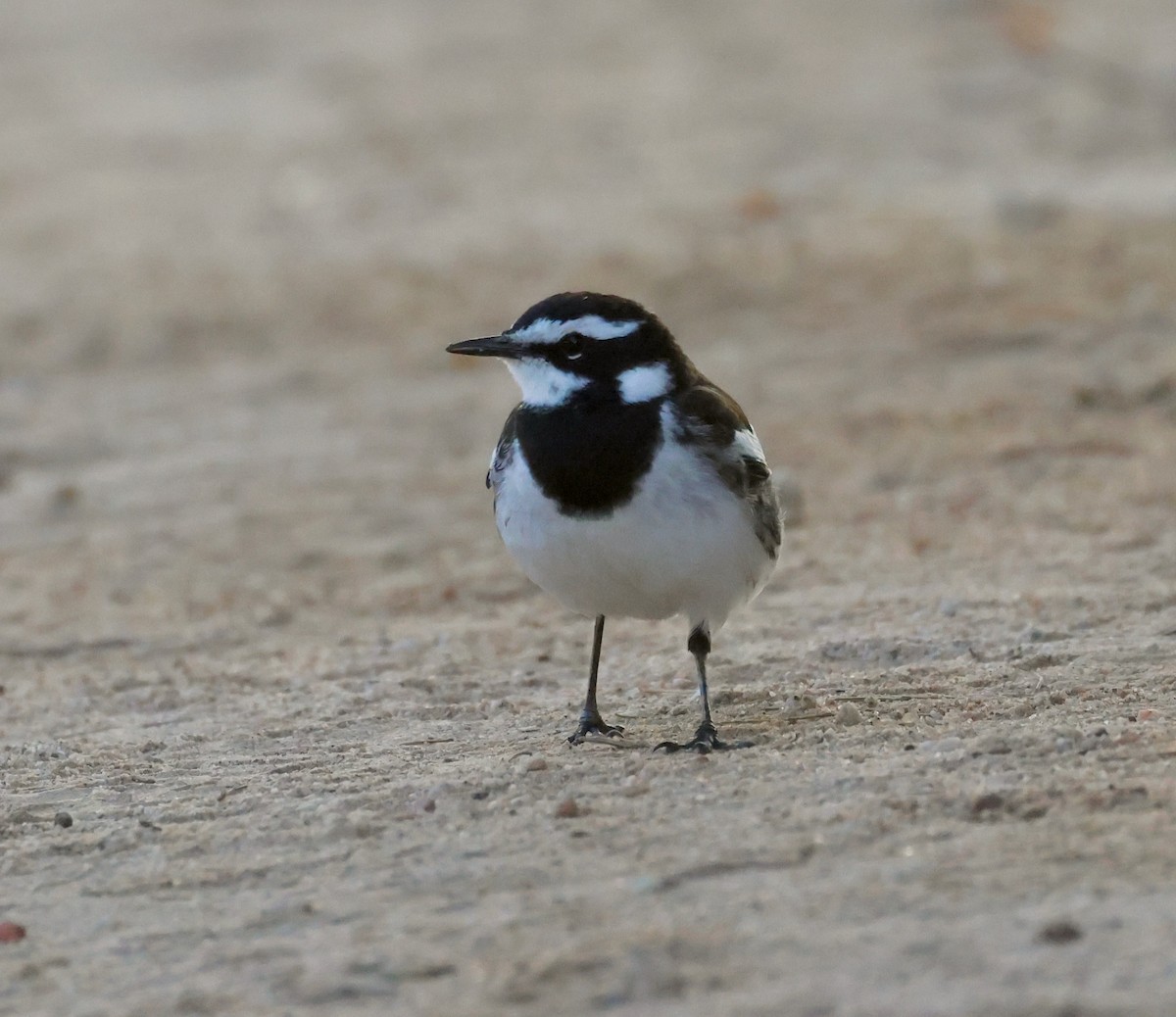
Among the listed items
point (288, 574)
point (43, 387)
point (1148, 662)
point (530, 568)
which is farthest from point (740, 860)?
point (43, 387)

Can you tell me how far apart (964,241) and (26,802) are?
8.93 metres

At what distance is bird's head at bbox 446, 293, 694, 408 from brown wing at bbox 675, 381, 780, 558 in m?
0.13

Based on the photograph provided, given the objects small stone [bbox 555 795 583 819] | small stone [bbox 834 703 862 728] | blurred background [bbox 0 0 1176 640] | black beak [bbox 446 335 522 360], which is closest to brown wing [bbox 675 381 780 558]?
black beak [bbox 446 335 522 360]

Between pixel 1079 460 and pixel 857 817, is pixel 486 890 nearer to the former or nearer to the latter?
pixel 857 817

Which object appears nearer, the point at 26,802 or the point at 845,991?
the point at 845,991

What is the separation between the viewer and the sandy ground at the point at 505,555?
4.76 m

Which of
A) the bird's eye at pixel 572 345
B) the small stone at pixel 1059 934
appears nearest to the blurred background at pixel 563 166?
the bird's eye at pixel 572 345

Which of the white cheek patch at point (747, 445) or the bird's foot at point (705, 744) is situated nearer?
the bird's foot at point (705, 744)

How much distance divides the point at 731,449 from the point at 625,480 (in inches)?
17.8

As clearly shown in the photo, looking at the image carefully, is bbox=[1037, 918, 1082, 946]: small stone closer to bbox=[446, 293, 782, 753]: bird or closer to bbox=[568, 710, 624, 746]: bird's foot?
bbox=[446, 293, 782, 753]: bird

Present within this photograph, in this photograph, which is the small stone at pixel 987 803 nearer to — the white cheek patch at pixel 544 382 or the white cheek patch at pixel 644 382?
the white cheek patch at pixel 644 382

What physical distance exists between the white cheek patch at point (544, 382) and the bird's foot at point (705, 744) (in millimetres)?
1189

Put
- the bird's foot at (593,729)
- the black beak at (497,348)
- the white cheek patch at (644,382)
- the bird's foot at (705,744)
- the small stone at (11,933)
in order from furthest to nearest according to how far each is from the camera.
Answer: the black beak at (497,348), the white cheek patch at (644,382), the bird's foot at (593,729), the bird's foot at (705,744), the small stone at (11,933)

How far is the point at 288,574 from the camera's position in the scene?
9367 mm
